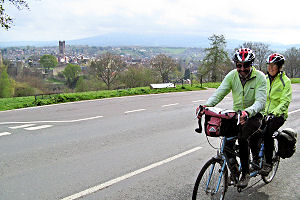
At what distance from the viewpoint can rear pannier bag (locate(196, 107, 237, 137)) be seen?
3.31 meters

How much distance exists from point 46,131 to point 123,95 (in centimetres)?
941

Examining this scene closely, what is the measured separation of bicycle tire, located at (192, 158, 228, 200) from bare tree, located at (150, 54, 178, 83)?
42552mm

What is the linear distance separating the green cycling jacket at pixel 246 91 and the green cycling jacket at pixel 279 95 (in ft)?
2.39

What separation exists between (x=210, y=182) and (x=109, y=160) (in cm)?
256

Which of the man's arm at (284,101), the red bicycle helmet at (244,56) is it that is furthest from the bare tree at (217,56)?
the red bicycle helmet at (244,56)

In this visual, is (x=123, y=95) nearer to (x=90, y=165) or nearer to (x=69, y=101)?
(x=69, y=101)

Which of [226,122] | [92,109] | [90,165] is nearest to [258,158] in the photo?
[226,122]

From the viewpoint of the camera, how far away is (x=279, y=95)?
14.8 feet

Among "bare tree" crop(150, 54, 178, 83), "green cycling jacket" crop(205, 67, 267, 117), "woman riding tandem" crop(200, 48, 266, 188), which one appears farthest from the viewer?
"bare tree" crop(150, 54, 178, 83)

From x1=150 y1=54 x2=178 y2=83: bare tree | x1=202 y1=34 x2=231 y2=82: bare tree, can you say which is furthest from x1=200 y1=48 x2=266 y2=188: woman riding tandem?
x1=150 y1=54 x2=178 y2=83: bare tree

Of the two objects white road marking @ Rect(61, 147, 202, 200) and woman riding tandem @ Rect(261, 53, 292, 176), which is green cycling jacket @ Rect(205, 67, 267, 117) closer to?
woman riding tandem @ Rect(261, 53, 292, 176)

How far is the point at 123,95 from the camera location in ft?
56.6

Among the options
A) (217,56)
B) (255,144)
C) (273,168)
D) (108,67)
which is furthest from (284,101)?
(108,67)

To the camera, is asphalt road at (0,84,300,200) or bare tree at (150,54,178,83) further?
bare tree at (150,54,178,83)
